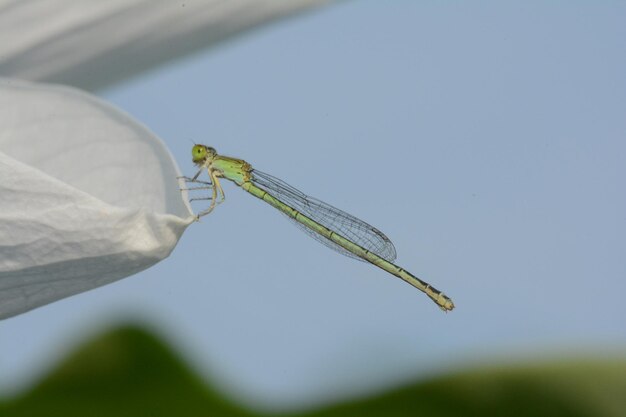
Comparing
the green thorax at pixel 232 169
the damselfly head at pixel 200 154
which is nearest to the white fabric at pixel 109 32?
the damselfly head at pixel 200 154

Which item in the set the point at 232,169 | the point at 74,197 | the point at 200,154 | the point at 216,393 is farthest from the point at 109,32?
the point at 232,169

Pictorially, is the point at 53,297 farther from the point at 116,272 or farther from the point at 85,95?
the point at 85,95

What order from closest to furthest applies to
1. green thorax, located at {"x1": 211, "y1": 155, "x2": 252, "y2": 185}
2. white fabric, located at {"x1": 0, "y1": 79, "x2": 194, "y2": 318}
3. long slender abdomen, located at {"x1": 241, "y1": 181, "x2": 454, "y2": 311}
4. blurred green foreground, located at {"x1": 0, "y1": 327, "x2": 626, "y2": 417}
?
white fabric, located at {"x1": 0, "y1": 79, "x2": 194, "y2": 318}, blurred green foreground, located at {"x1": 0, "y1": 327, "x2": 626, "y2": 417}, long slender abdomen, located at {"x1": 241, "y1": 181, "x2": 454, "y2": 311}, green thorax, located at {"x1": 211, "y1": 155, "x2": 252, "y2": 185}

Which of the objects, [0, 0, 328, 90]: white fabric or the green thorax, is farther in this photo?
the green thorax

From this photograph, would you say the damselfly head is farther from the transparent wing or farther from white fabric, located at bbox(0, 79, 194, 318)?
white fabric, located at bbox(0, 79, 194, 318)

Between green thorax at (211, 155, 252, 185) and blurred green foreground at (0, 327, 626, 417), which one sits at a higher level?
green thorax at (211, 155, 252, 185)

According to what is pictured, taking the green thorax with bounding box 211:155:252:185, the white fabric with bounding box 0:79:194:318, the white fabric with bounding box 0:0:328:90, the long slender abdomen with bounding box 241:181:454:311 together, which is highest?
the green thorax with bounding box 211:155:252:185

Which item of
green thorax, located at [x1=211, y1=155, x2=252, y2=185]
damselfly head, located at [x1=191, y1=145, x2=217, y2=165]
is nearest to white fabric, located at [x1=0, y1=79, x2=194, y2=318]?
damselfly head, located at [x1=191, y1=145, x2=217, y2=165]
